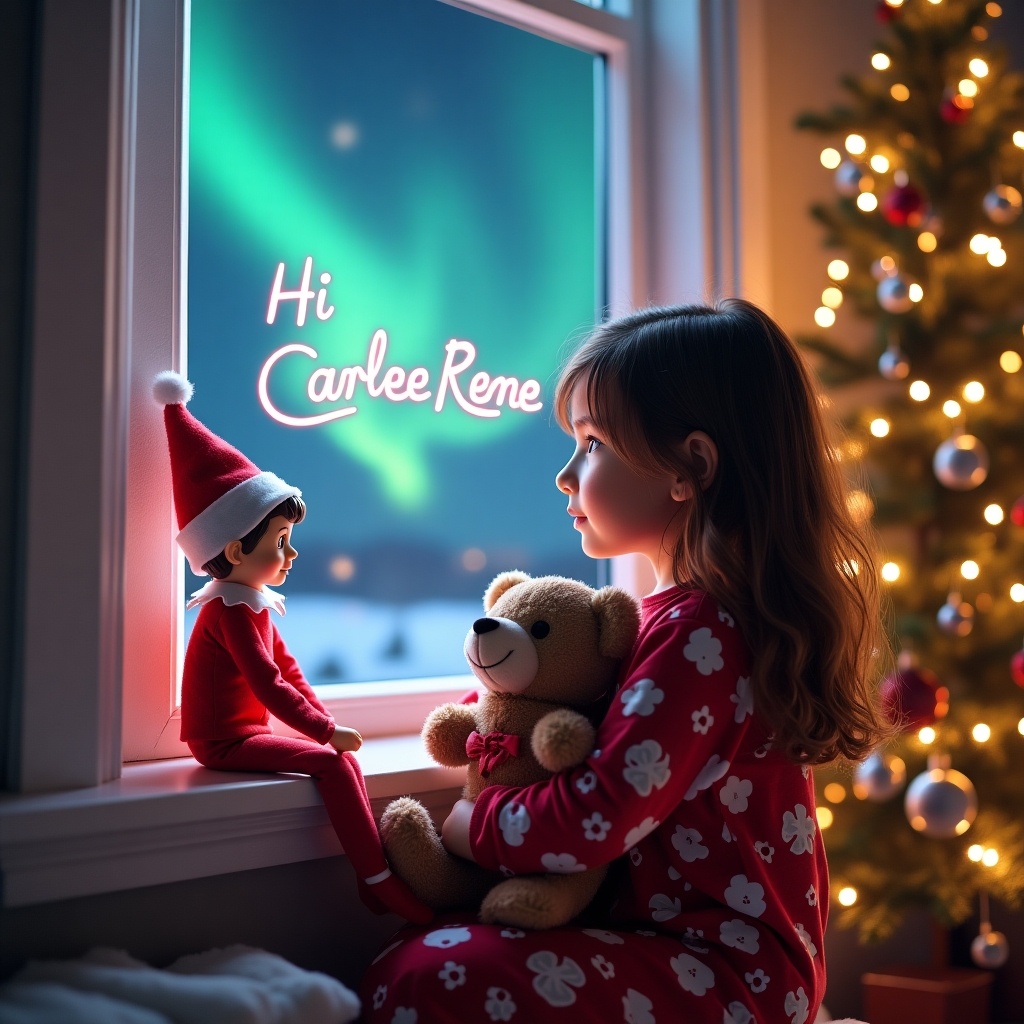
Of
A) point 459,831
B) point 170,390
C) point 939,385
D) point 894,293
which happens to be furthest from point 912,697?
point 170,390

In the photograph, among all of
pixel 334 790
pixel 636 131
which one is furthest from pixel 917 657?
pixel 334 790

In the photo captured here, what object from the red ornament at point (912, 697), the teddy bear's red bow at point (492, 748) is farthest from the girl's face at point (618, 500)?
the red ornament at point (912, 697)

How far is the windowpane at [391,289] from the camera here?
140 cm

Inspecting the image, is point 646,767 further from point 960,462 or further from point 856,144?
point 856,144

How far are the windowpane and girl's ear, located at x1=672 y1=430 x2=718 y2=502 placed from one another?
1.78 feet

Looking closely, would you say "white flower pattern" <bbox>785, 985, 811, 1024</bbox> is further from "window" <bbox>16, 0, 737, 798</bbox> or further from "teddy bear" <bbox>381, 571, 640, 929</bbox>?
"window" <bbox>16, 0, 737, 798</bbox>

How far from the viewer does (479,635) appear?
3.60ft

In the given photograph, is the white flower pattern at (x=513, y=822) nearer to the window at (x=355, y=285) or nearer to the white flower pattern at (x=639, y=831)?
the white flower pattern at (x=639, y=831)

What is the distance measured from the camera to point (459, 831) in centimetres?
111

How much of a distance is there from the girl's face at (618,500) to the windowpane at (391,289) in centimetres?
41

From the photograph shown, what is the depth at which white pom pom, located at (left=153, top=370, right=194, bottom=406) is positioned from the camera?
45.9 inches

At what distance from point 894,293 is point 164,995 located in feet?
5.40

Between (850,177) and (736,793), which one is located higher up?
(850,177)

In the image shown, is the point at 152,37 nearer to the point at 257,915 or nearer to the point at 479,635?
the point at 479,635
